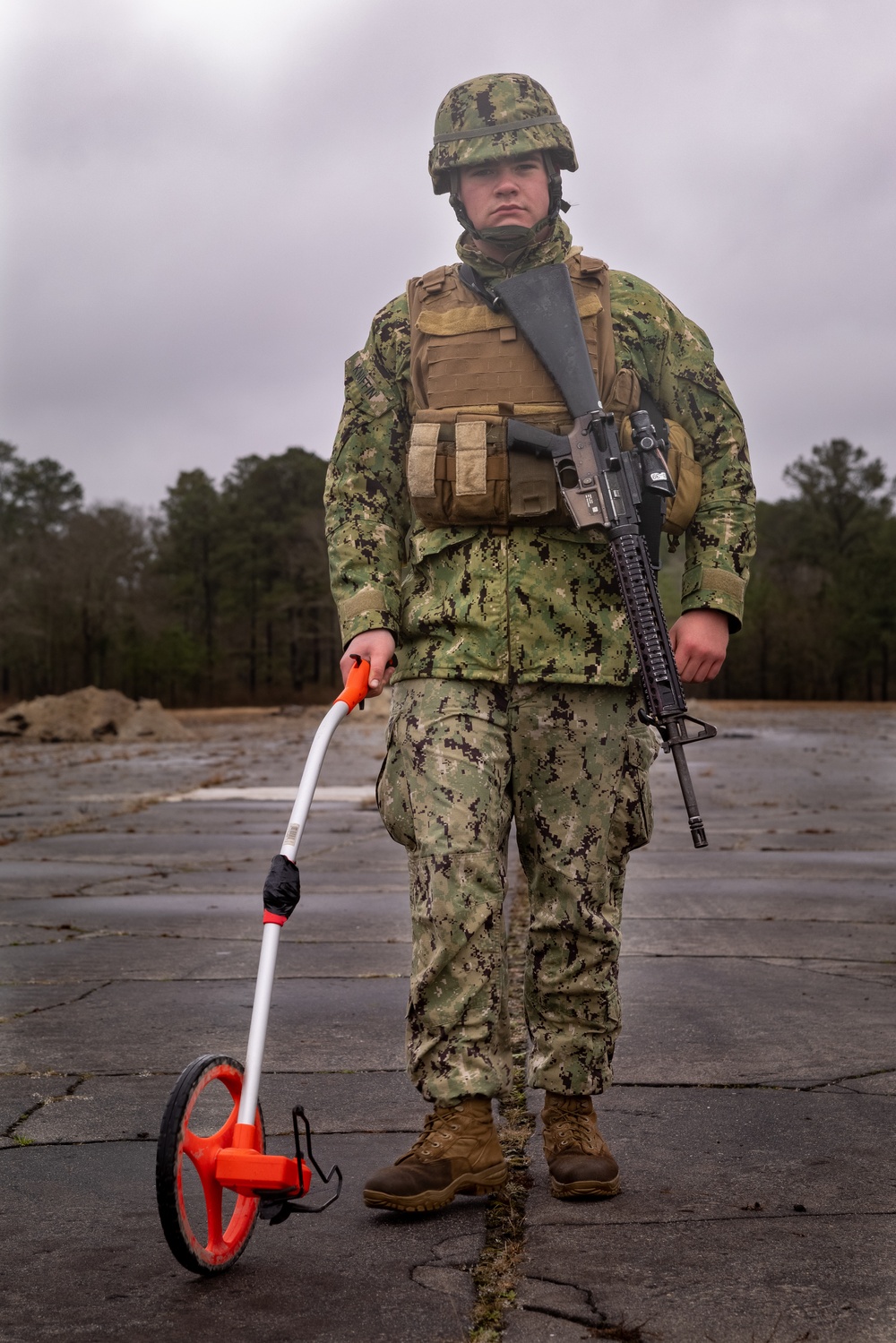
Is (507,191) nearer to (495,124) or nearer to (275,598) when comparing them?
(495,124)

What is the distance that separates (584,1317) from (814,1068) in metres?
1.75

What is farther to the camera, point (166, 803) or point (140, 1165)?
point (166, 803)

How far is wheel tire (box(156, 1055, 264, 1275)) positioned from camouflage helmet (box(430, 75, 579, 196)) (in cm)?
206

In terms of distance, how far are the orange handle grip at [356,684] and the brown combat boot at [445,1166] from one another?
837mm

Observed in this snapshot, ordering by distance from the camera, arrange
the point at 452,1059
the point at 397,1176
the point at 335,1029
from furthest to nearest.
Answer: the point at 335,1029, the point at 452,1059, the point at 397,1176

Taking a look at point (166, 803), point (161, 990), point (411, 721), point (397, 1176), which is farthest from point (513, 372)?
point (166, 803)

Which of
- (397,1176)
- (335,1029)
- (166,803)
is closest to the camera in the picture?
(397,1176)

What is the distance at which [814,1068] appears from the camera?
3881 mm

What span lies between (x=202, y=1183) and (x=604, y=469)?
1672 millimetres

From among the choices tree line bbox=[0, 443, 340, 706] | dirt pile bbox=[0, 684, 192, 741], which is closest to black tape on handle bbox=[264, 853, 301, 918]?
dirt pile bbox=[0, 684, 192, 741]

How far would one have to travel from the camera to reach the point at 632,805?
3.38 m

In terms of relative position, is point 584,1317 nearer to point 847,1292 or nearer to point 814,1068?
point 847,1292

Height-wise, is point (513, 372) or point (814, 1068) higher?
point (513, 372)

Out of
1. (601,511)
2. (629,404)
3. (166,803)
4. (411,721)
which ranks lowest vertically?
(166,803)
